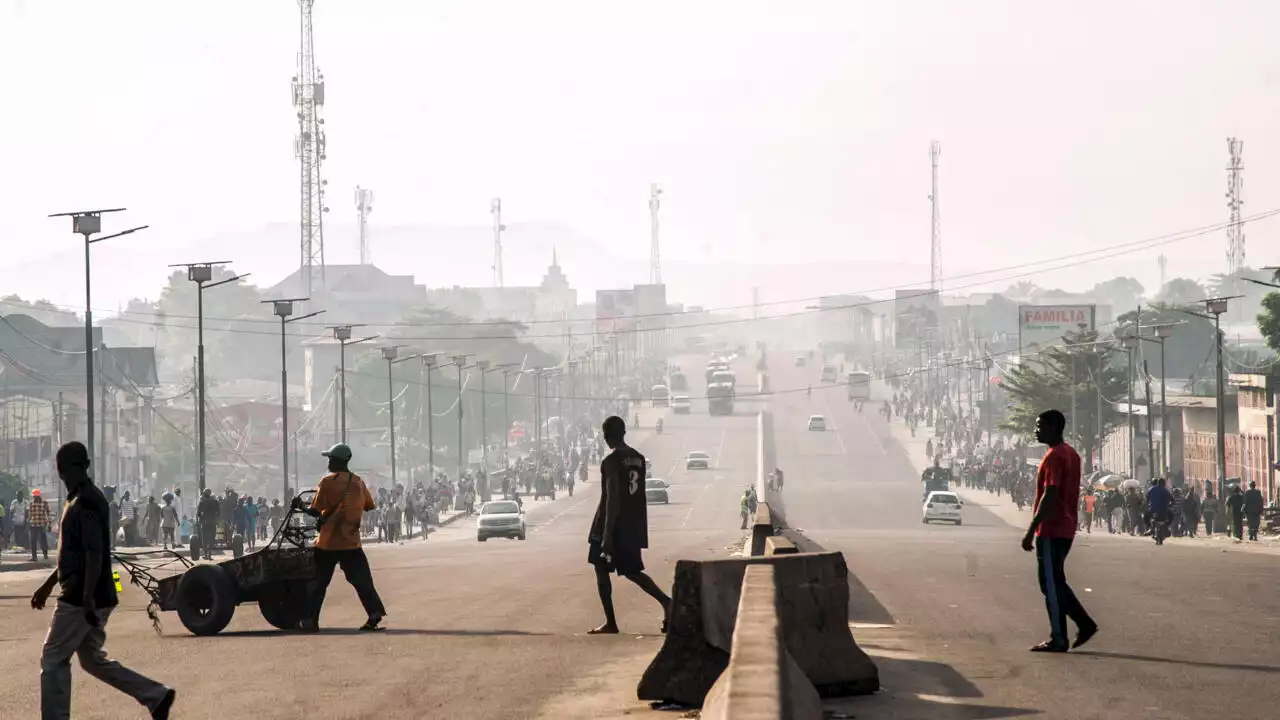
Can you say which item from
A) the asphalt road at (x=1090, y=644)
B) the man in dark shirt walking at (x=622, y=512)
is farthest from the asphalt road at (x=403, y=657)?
the asphalt road at (x=1090, y=644)

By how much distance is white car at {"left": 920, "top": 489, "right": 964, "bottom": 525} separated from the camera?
6688 cm

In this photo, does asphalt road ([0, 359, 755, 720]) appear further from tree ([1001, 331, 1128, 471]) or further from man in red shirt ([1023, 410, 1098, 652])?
tree ([1001, 331, 1128, 471])

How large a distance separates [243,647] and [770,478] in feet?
251

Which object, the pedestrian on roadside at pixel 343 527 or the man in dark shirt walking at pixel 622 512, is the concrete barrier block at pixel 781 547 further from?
the pedestrian on roadside at pixel 343 527

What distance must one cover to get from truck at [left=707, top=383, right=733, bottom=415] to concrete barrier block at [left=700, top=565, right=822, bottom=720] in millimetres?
147193

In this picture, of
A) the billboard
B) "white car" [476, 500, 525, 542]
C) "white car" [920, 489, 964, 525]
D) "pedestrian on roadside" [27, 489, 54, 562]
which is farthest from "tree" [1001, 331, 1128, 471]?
"pedestrian on roadside" [27, 489, 54, 562]

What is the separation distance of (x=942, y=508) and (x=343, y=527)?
53.2 m

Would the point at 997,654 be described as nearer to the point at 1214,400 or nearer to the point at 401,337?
the point at 1214,400

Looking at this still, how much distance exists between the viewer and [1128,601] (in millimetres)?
18609

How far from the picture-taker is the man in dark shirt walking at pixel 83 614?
9.80 metres

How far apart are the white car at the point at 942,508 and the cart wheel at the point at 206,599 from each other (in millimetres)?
52703

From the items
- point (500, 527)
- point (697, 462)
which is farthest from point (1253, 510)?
point (697, 462)

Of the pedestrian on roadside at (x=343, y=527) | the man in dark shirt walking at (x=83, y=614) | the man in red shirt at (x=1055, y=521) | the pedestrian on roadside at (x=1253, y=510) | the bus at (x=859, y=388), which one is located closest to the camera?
the man in dark shirt walking at (x=83, y=614)

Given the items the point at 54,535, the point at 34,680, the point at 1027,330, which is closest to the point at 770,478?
the point at 54,535
